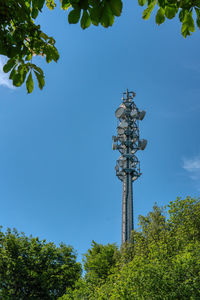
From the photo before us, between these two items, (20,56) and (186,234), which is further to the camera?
(186,234)

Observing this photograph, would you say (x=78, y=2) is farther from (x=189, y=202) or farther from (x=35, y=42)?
(x=189, y=202)

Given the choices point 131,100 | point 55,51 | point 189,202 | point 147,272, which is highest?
point 131,100

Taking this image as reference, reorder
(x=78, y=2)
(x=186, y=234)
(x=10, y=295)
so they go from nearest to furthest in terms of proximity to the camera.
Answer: (x=78, y=2) → (x=186, y=234) → (x=10, y=295)

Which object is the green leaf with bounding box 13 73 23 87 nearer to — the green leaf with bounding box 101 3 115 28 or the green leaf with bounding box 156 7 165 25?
the green leaf with bounding box 101 3 115 28

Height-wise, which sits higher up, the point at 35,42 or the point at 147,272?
the point at 35,42

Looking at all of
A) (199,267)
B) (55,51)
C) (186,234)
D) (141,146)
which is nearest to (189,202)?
(186,234)

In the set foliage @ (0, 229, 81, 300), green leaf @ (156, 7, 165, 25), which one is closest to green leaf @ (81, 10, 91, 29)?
green leaf @ (156, 7, 165, 25)

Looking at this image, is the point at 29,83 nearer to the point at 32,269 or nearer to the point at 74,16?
the point at 74,16

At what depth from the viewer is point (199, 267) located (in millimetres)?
11602

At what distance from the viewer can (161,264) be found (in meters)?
12.6

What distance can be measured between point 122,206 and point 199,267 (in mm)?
18038

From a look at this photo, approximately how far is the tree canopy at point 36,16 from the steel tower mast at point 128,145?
27573mm

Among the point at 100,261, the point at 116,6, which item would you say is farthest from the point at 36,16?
the point at 100,261

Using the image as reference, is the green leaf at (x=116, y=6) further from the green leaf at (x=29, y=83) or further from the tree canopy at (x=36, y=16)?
the green leaf at (x=29, y=83)
